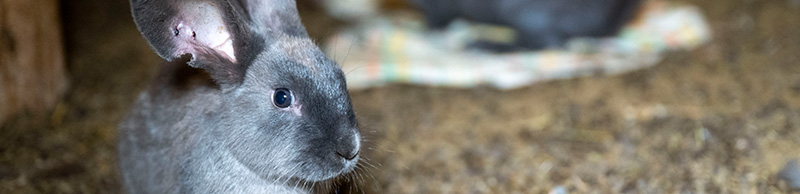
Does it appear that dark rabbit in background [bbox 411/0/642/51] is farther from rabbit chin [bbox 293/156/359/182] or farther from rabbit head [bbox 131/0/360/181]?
rabbit chin [bbox 293/156/359/182]

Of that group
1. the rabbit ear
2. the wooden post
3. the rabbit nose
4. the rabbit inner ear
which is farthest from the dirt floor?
the rabbit inner ear

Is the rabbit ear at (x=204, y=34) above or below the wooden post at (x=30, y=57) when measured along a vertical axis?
above

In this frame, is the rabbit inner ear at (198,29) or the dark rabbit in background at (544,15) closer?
the rabbit inner ear at (198,29)

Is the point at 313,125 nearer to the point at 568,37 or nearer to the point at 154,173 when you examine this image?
the point at 154,173

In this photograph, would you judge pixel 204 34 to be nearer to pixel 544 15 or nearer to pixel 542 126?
pixel 542 126

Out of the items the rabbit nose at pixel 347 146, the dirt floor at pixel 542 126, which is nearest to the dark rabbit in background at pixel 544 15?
the dirt floor at pixel 542 126

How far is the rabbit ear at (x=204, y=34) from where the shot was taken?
2.23 m

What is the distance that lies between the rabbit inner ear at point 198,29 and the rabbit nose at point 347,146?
51 centimetres

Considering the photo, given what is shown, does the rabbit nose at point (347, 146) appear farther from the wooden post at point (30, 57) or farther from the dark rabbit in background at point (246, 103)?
the wooden post at point (30, 57)

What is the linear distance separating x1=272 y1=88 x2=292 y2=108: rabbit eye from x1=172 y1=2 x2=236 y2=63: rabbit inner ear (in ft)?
0.76

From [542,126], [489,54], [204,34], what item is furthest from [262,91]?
[489,54]

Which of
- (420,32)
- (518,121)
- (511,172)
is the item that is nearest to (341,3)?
(420,32)

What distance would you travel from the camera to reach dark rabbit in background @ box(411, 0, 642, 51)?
201 inches

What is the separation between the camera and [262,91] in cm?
242
